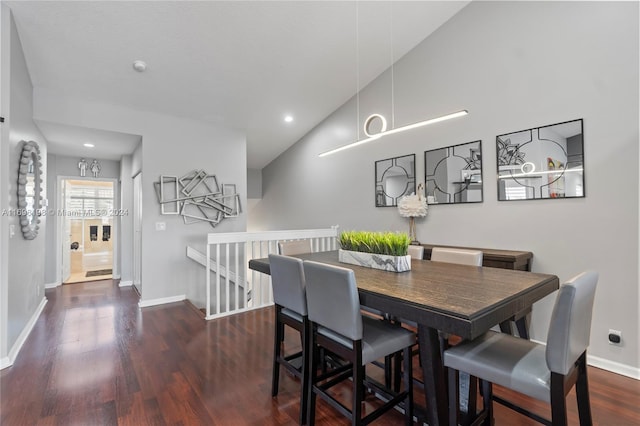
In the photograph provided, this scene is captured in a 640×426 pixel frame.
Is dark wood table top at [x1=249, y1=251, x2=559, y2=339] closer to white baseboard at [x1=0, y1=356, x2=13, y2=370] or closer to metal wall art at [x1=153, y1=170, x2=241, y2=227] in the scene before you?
white baseboard at [x1=0, y1=356, x2=13, y2=370]

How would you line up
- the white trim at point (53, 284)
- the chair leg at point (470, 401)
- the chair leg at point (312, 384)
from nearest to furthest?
the chair leg at point (470, 401), the chair leg at point (312, 384), the white trim at point (53, 284)

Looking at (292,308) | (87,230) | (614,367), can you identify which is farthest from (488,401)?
(87,230)

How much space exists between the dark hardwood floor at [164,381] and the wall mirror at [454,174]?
1.87m

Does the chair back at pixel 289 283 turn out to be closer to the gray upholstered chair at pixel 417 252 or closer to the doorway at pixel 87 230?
the gray upholstered chair at pixel 417 252

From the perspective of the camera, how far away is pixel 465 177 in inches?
132

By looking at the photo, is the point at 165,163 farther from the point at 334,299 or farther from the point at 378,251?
the point at 334,299

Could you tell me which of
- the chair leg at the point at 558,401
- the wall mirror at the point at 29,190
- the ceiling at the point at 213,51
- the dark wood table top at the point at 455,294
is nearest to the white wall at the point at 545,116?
the ceiling at the point at 213,51

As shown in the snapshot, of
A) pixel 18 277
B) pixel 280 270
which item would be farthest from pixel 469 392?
pixel 18 277

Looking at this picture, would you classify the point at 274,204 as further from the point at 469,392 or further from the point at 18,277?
the point at 469,392

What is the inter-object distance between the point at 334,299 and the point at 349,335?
19cm

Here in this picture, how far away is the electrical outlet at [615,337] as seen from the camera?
2.42 m

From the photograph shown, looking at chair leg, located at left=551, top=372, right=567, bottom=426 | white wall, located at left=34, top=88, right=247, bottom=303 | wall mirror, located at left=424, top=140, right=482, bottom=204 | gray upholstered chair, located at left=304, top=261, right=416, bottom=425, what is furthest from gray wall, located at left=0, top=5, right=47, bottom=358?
wall mirror, located at left=424, top=140, right=482, bottom=204

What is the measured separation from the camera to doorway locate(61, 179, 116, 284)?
5688 millimetres

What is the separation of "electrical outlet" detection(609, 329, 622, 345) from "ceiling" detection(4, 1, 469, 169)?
11.3ft
